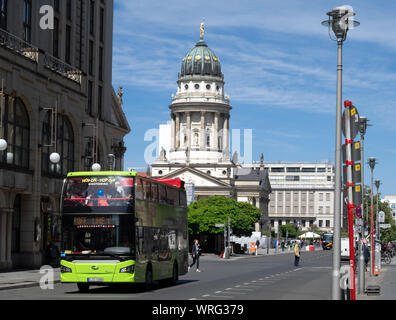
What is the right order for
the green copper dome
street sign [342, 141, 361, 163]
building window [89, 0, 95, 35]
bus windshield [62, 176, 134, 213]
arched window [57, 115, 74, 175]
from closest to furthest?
street sign [342, 141, 361, 163], bus windshield [62, 176, 134, 213], arched window [57, 115, 74, 175], building window [89, 0, 95, 35], the green copper dome

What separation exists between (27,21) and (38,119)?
5.24 m

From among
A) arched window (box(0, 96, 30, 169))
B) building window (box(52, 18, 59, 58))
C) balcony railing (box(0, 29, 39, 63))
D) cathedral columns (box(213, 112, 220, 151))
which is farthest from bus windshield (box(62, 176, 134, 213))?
cathedral columns (box(213, 112, 220, 151))

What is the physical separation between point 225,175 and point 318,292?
140655 millimetres

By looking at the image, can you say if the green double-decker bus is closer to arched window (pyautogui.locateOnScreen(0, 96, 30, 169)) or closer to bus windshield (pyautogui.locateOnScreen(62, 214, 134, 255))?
bus windshield (pyautogui.locateOnScreen(62, 214, 134, 255))

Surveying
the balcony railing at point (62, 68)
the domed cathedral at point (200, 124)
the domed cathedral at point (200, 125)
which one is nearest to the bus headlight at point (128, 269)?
the balcony railing at point (62, 68)

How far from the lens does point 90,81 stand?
2096 inches

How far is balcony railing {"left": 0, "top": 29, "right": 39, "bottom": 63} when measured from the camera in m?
37.8

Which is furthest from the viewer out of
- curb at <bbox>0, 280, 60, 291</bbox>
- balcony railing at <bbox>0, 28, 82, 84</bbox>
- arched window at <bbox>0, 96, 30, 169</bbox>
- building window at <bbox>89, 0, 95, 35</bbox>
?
building window at <bbox>89, 0, 95, 35</bbox>

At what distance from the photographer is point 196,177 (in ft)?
524

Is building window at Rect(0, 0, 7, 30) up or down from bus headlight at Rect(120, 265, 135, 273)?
up

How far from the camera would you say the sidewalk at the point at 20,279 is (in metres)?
27.8

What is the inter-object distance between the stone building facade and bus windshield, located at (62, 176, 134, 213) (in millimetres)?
11438

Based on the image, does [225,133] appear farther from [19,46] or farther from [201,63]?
[19,46]

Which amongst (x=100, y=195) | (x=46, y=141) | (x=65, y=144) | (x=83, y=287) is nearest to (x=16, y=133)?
(x=46, y=141)
